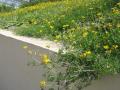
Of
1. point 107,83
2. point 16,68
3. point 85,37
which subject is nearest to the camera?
point 107,83

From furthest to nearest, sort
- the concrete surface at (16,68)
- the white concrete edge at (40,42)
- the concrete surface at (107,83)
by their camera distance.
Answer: the concrete surface at (16,68) → the white concrete edge at (40,42) → the concrete surface at (107,83)

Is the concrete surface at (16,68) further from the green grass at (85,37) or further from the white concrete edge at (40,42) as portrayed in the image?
the green grass at (85,37)

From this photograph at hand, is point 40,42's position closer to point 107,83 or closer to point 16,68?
point 16,68

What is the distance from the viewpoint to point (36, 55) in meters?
4.67

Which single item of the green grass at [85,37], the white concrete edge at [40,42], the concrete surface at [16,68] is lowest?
the concrete surface at [16,68]

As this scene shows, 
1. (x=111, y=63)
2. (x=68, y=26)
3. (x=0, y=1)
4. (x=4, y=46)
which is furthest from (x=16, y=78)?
(x=0, y=1)

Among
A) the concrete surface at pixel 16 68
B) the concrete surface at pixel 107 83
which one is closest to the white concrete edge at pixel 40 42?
the concrete surface at pixel 16 68

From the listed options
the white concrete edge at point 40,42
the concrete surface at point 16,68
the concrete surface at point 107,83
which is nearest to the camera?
the concrete surface at point 107,83

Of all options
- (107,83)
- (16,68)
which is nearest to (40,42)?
(16,68)

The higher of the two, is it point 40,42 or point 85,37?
point 85,37

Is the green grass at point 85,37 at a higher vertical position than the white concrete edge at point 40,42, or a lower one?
higher

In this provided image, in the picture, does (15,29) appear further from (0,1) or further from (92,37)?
(0,1)

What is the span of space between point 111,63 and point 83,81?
1.10 feet

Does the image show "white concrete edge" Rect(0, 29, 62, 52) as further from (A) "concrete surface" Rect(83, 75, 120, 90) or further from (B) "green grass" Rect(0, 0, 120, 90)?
(A) "concrete surface" Rect(83, 75, 120, 90)
